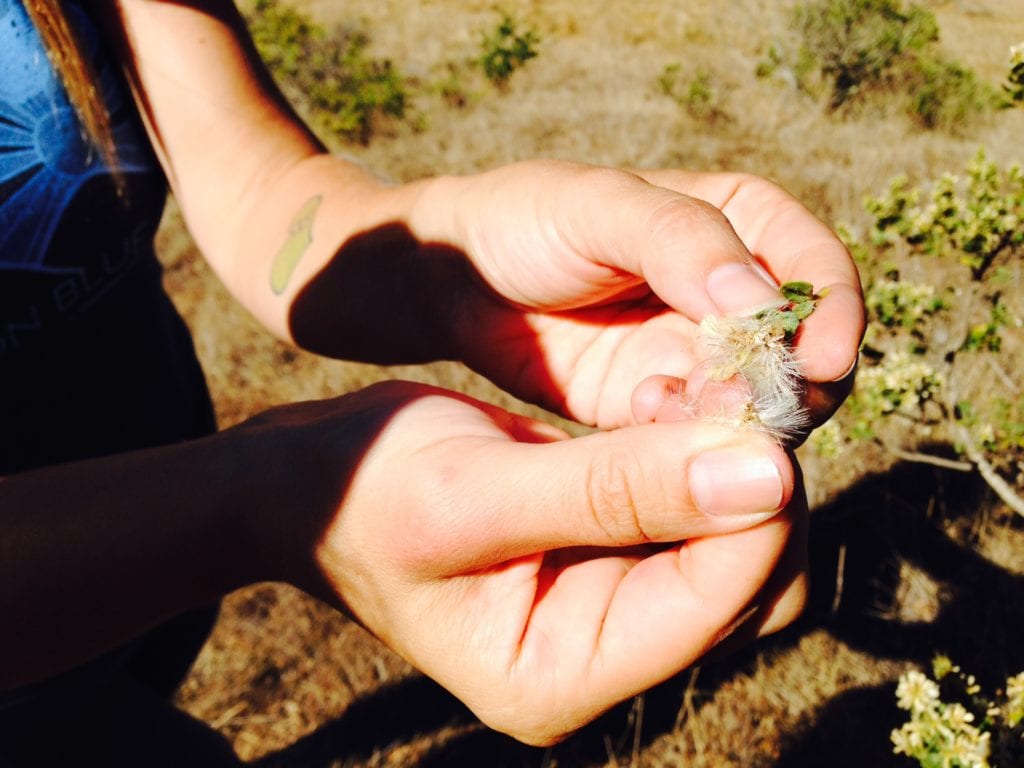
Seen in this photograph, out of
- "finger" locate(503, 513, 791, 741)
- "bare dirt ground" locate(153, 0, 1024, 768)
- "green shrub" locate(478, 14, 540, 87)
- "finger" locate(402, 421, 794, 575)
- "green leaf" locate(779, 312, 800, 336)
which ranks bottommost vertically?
"bare dirt ground" locate(153, 0, 1024, 768)

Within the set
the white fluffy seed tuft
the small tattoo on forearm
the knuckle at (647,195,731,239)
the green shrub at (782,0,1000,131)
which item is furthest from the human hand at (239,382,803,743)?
the green shrub at (782,0,1000,131)

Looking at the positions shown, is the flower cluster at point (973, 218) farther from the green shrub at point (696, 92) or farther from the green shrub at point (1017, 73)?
the green shrub at point (696, 92)

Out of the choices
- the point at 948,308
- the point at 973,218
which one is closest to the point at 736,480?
the point at 973,218

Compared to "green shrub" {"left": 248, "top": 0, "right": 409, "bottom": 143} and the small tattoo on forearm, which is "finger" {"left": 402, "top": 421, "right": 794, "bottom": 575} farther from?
"green shrub" {"left": 248, "top": 0, "right": 409, "bottom": 143}

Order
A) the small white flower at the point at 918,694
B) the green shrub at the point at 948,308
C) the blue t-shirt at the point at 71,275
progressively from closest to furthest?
1. the blue t-shirt at the point at 71,275
2. the small white flower at the point at 918,694
3. the green shrub at the point at 948,308

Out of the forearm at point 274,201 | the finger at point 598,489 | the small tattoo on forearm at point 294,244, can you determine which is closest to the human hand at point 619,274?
the forearm at point 274,201

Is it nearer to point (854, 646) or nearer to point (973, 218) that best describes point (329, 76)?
point (973, 218)
